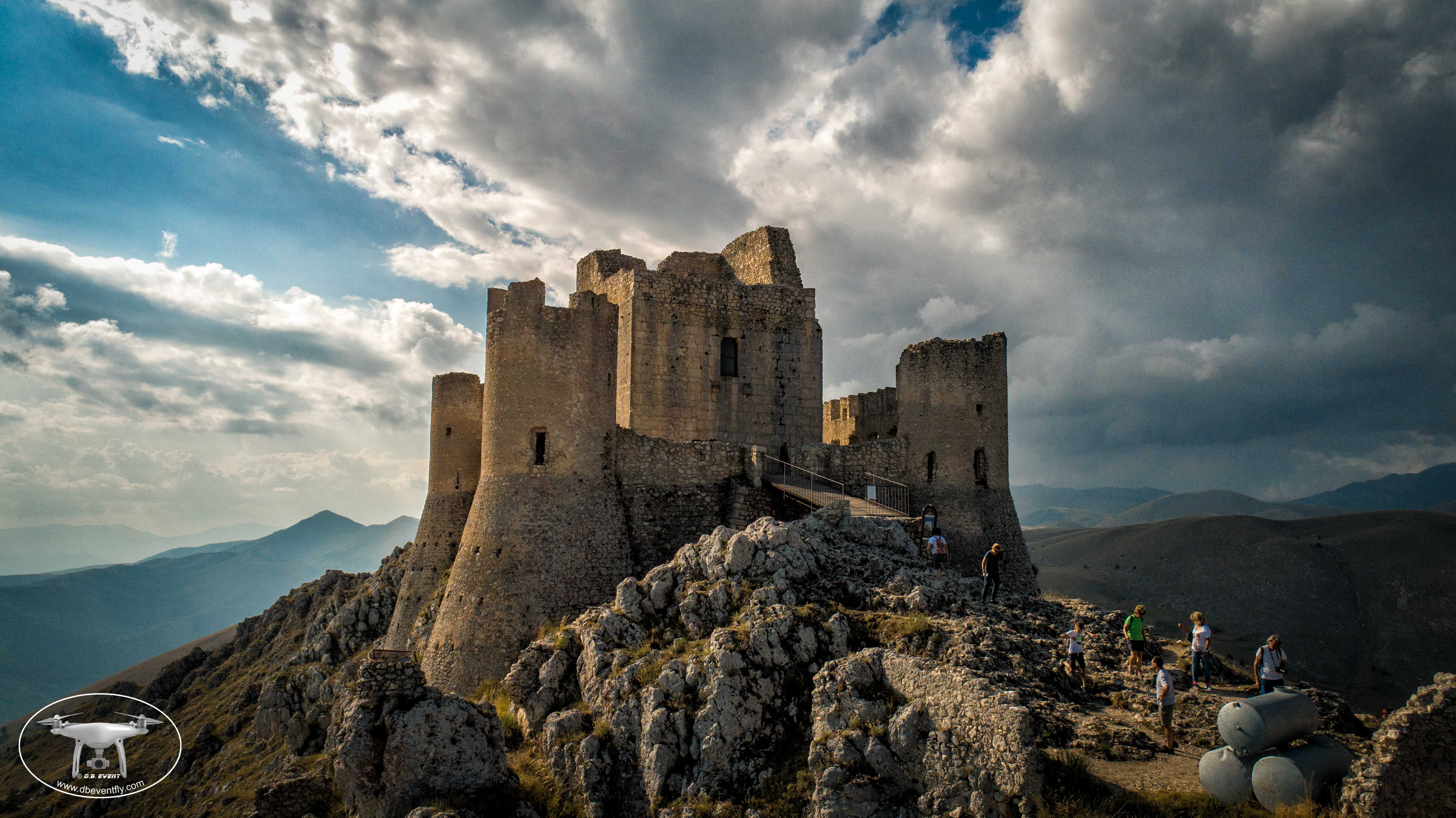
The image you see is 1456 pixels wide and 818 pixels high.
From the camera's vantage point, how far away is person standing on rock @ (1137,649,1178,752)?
10258 mm

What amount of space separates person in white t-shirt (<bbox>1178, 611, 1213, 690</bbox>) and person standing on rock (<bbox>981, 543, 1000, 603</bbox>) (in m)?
3.78

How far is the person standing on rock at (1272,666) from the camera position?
36.6ft

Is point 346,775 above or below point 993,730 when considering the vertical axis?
below

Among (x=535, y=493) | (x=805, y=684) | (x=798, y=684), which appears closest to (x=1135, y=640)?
(x=805, y=684)

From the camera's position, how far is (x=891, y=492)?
22375 millimetres

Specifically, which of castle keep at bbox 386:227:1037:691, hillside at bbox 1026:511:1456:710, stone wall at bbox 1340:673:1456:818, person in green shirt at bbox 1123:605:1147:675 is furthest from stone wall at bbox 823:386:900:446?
hillside at bbox 1026:511:1456:710

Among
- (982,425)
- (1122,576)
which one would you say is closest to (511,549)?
(982,425)

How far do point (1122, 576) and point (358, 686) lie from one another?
75037mm

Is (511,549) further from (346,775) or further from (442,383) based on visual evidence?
(442,383)

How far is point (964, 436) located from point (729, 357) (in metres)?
8.55

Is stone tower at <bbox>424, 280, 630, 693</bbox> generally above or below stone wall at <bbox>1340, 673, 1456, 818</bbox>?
above

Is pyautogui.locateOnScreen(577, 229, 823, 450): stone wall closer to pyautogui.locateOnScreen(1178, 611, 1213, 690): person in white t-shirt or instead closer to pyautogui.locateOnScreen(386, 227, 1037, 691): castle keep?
pyautogui.locateOnScreen(386, 227, 1037, 691): castle keep

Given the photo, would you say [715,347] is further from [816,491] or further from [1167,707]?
[1167,707]

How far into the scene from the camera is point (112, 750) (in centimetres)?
3119
